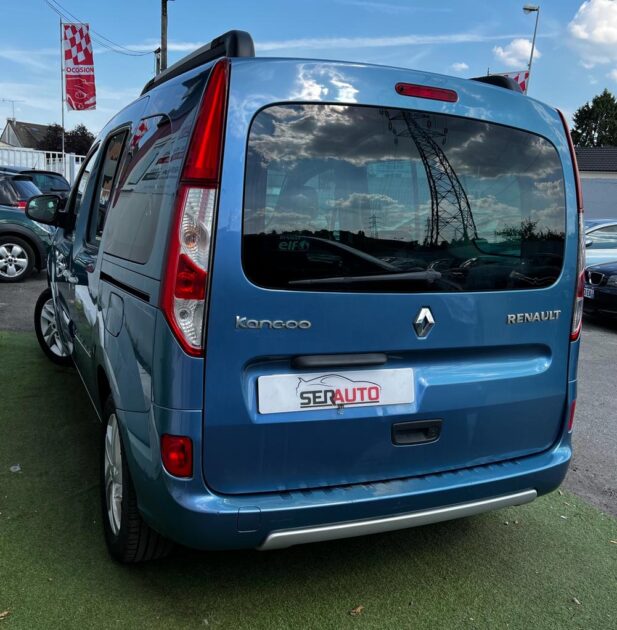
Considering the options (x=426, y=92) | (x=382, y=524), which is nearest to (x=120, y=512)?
(x=382, y=524)

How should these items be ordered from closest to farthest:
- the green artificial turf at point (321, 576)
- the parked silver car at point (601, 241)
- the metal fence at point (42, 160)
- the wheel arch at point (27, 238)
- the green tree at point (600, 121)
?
the green artificial turf at point (321, 576)
the wheel arch at point (27, 238)
the parked silver car at point (601, 241)
the metal fence at point (42, 160)
the green tree at point (600, 121)

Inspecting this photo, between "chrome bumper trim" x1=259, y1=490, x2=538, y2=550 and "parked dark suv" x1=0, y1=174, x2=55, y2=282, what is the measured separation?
8680 millimetres

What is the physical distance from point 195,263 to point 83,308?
153cm

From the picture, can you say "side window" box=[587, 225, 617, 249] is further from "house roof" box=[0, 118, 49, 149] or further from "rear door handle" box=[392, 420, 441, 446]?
"house roof" box=[0, 118, 49, 149]

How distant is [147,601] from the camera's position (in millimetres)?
2348

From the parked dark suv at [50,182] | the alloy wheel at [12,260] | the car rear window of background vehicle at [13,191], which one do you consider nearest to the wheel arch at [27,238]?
the alloy wheel at [12,260]

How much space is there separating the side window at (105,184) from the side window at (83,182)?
0.94ft

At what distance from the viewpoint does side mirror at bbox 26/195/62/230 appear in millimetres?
4188

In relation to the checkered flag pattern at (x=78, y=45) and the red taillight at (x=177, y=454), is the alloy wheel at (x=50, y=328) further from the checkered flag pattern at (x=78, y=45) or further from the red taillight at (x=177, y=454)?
the checkered flag pattern at (x=78, y=45)

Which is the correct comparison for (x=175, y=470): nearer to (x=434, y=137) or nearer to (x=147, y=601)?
(x=147, y=601)

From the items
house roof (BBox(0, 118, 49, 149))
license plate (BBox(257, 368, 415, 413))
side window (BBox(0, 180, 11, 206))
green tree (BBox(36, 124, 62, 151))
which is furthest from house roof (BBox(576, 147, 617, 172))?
house roof (BBox(0, 118, 49, 149))

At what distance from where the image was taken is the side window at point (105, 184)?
2954mm

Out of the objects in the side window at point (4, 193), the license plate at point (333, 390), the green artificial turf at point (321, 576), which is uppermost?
the side window at point (4, 193)

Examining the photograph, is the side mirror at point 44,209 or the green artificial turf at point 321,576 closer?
the green artificial turf at point 321,576
